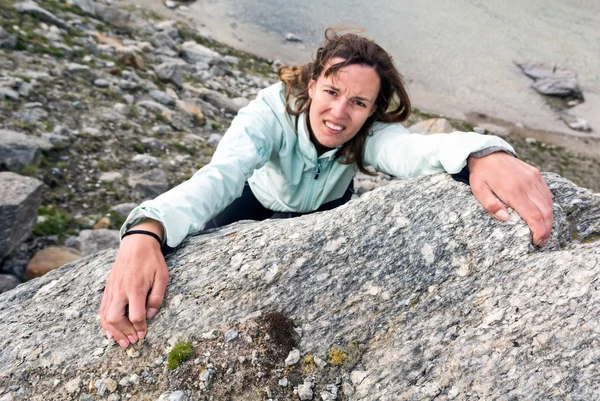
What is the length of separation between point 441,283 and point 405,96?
2.33 meters

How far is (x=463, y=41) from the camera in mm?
26500

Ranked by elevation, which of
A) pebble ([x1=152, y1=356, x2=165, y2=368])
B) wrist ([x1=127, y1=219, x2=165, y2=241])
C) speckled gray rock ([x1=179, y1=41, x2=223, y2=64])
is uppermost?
wrist ([x1=127, y1=219, x2=165, y2=241])

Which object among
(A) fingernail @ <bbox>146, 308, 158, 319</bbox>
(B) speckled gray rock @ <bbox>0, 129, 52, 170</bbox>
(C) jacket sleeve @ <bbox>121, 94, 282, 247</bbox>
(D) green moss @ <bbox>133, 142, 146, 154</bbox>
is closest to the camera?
(A) fingernail @ <bbox>146, 308, 158, 319</bbox>

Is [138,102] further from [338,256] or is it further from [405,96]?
[338,256]

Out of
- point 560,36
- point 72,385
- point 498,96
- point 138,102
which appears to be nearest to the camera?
point 72,385

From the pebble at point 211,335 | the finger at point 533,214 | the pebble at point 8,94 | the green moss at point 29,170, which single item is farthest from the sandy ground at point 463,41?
the pebble at point 211,335

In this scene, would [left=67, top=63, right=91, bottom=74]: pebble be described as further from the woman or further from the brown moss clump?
the brown moss clump

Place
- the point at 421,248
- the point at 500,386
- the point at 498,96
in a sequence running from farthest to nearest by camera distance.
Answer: the point at 498,96
the point at 421,248
the point at 500,386

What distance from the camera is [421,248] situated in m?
3.86

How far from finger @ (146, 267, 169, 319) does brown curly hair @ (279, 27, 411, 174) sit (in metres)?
2.36

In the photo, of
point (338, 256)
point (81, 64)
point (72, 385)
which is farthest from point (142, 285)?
point (81, 64)

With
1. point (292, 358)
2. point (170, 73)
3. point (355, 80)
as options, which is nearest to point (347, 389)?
point (292, 358)

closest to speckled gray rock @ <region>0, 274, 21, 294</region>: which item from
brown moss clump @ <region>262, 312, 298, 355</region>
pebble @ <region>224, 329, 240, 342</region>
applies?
pebble @ <region>224, 329, 240, 342</region>

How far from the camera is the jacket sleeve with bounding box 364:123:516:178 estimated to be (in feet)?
12.9
